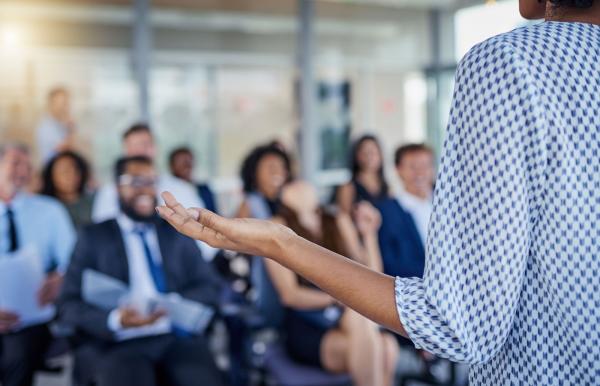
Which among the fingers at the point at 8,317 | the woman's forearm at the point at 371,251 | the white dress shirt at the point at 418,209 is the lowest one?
the fingers at the point at 8,317

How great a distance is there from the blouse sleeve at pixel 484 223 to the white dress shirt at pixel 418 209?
12.3ft

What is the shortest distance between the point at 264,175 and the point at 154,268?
71.7 inches

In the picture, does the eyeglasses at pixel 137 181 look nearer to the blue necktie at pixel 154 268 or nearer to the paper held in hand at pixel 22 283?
the blue necktie at pixel 154 268

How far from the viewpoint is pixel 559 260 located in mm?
1010

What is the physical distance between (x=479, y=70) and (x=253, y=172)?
4.69 meters

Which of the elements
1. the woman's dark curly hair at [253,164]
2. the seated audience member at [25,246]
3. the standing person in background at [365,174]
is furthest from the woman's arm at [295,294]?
the standing person in background at [365,174]

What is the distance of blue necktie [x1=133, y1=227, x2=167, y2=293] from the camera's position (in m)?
3.92

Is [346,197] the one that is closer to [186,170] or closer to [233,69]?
[186,170]

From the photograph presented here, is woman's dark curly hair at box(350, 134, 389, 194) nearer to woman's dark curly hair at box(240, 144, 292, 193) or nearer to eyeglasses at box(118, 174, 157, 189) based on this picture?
woman's dark curly hair at box(240, 144, 292, 193)

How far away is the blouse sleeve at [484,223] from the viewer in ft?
3.21

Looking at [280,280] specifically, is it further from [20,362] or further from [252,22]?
[252,22]

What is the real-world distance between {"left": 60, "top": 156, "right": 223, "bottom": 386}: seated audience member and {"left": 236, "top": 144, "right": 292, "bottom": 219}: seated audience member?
4.72 feet

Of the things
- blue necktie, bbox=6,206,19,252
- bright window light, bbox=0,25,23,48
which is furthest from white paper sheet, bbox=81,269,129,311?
bright window light, bbox=0,25,23,48

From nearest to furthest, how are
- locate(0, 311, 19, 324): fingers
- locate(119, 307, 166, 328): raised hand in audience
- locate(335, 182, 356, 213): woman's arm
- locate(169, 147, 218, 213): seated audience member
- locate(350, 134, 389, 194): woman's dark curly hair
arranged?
locate(119, 307, 166, 328): raised hand in audience
locate(0, 311, 19, 324): fingers
locate(335, 182, 356, 213): woman's arm
locate(350, 134, 389, 194): woman's dark curly hair
locate(169, 147, 218, 213): seated audience member
